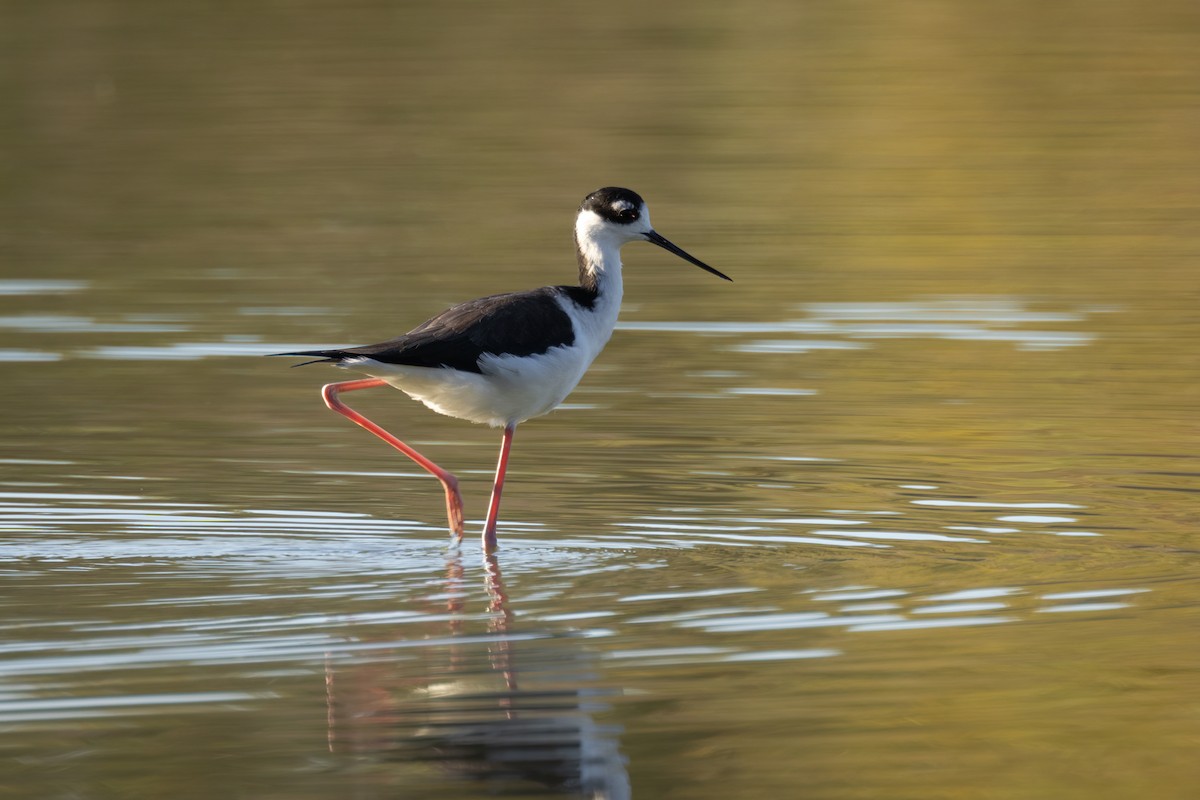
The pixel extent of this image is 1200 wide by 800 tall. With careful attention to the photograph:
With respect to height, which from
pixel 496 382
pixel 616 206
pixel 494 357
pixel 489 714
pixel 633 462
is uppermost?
pixel 616 206

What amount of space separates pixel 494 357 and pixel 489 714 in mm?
3099

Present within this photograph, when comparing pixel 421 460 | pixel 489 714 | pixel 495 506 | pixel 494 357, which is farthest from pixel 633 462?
pixel 489 714

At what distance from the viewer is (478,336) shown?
9.41 m

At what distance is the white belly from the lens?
9398 millimetres

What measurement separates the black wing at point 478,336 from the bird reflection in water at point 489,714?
1.82 m

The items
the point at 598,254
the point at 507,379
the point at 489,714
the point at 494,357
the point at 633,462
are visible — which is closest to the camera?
the point at 489,714

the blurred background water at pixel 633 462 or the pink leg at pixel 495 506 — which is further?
the pink leg at pixel 495 506

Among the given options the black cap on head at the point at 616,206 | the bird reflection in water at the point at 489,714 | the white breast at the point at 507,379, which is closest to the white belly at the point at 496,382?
the white breast at the point at 507,379

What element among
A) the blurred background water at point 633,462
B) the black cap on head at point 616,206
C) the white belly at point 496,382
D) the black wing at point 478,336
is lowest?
the blurred background water at point 633,462

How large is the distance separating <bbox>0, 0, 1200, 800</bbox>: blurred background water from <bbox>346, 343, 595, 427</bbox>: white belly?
1.74 feet

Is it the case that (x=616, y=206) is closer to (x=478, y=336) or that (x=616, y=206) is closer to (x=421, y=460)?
(x=478, y=336)

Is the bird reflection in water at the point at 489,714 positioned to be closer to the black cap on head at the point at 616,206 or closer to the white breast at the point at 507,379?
the white breast at the point at 507,379

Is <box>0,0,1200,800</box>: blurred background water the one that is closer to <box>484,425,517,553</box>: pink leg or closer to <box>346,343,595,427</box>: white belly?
<box>484,425,517,553</box>: pink leg

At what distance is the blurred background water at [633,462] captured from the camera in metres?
6.41
